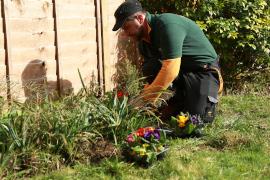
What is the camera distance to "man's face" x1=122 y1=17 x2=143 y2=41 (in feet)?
15.3

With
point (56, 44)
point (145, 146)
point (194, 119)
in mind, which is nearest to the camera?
point (145, 146)

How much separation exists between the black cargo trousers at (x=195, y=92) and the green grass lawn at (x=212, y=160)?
8.7 inches

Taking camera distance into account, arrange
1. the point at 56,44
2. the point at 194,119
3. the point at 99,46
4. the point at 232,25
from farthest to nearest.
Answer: the point at 232,25 < the point at 99,46 < the point at 56,44 < the point at 194,119

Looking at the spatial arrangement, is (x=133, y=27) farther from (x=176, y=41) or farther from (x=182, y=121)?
(x=182, y=121)

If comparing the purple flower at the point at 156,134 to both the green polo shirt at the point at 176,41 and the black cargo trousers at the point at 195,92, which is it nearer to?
the green polo shirt at the point at 176,41

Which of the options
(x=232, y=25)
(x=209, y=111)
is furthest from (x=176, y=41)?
(x=232, y=25)

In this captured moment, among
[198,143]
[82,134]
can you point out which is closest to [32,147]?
[82,134]

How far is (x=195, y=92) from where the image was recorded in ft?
16.9

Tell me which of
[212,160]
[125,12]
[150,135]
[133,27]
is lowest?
[212,160]

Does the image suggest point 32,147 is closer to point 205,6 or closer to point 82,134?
point 82,134

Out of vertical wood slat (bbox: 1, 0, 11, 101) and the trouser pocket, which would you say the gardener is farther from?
vertical wood slat (bbox: 1, 0, 11, 101)

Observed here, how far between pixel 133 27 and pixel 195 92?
1.01 m

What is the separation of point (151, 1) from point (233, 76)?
176 cm

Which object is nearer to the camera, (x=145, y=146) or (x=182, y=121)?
A: (x=145, y=146)
